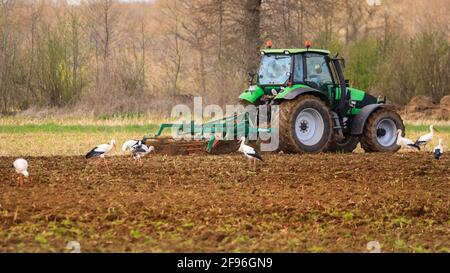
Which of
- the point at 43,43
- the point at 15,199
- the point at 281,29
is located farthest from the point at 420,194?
the point at 43,43

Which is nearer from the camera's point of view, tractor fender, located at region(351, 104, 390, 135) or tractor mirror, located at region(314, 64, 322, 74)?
tractor mirror, located at region(314, 64, 322, 74)

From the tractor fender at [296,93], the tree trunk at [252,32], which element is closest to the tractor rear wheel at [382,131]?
the tractor fender at [296,93]

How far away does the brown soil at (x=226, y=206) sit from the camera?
783 cm

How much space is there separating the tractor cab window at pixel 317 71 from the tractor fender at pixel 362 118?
0.93 metres

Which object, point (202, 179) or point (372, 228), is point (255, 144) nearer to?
point (202, 179)

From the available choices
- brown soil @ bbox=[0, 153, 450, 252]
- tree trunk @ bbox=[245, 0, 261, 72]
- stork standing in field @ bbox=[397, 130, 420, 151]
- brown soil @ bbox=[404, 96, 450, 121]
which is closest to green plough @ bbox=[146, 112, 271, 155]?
brown soil @ bbox=[0, 153, 450, 252]

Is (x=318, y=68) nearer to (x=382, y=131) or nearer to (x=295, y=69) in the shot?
(x=295, y=69)

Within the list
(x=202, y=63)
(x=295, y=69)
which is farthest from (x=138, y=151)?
(x=202, y=63)

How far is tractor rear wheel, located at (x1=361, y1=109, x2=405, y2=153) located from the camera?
53.7ft

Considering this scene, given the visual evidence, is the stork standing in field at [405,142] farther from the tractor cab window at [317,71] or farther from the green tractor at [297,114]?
the tractor cab window at [317,71]

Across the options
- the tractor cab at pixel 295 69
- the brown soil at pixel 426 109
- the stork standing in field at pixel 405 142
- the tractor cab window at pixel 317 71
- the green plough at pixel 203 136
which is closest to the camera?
the green plough at pixel 203 136

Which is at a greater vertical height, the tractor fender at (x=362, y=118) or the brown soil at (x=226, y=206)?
the tractor fender at (x=362, y=118)

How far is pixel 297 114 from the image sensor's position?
15.4 metres

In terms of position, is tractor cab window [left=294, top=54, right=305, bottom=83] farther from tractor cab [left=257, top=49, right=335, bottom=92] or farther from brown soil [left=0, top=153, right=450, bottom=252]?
brown soil [left=0, top=153, right=450, bottom=252]
